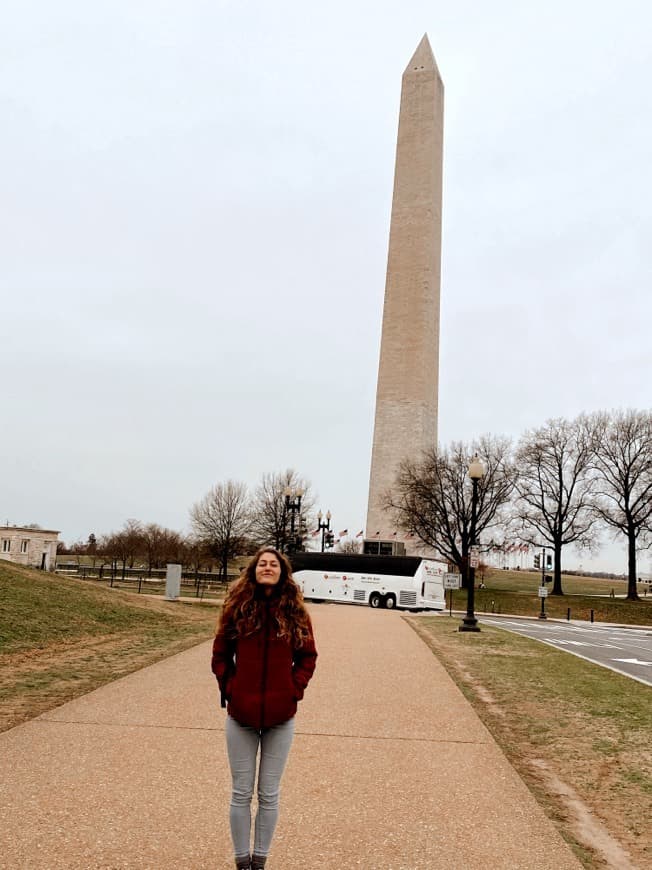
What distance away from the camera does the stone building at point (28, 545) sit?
6025cm

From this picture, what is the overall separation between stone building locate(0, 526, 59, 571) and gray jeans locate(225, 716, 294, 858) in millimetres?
59143

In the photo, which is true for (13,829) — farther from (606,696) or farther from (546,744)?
(606,696)

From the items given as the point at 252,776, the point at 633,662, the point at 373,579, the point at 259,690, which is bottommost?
the point at 633,662

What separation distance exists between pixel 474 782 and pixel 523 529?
52595 mm

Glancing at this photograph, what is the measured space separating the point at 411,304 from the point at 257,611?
54658 millimetres

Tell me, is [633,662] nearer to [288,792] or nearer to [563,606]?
[288,792]

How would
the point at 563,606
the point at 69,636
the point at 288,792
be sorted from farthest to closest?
the point at 563,606 < the point at 69,636 < the point at 288,792

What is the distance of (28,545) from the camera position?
61594 mm

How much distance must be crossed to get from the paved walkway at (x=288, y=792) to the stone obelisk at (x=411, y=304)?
47.5 meters

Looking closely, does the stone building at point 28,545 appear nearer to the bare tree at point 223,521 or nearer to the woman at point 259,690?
the bare tree at point 223,521

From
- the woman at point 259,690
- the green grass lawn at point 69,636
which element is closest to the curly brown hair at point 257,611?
the woman at point 259,690

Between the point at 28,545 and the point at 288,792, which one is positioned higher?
the point at 28,545

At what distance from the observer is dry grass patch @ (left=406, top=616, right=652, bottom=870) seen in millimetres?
5609

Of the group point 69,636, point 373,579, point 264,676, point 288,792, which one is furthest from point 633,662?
point 373,579
